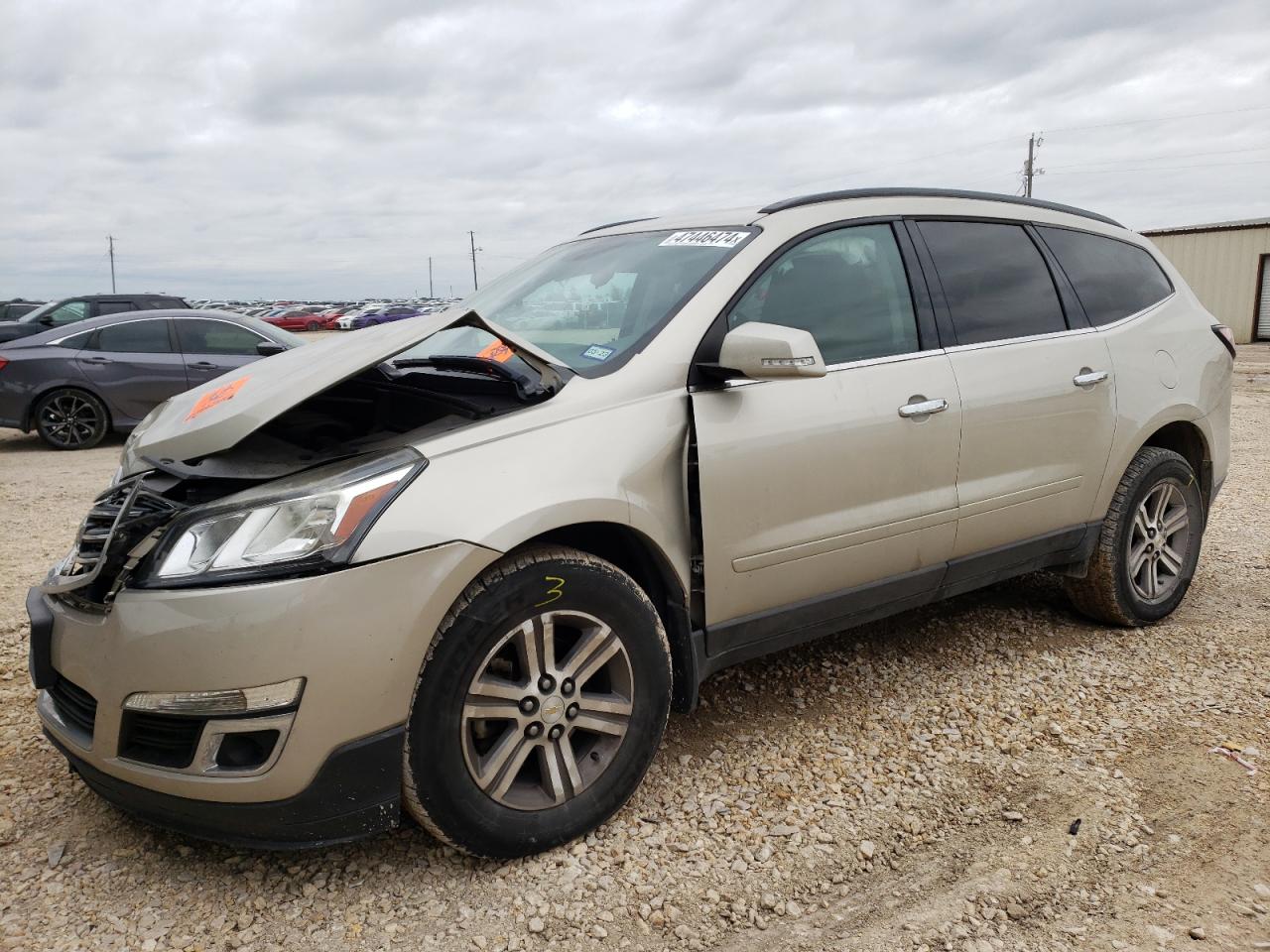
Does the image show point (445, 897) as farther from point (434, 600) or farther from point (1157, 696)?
point (1157, 696)

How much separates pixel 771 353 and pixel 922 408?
0.81 m

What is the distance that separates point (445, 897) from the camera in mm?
2441

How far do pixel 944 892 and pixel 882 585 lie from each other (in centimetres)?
107

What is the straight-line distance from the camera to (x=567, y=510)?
2473 mm

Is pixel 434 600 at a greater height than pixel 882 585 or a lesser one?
greater

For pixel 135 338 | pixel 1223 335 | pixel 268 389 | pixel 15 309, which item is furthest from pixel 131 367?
pixel 15 309

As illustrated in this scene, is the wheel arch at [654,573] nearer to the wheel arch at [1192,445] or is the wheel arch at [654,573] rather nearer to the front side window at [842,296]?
the front side window at [842,296]

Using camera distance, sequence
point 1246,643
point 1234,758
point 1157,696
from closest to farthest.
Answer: point 1234,758 < point 1157,696 < point 1246,643

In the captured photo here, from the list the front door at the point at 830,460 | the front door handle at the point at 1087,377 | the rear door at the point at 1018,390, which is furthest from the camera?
the front door handle at the point at 1087,377

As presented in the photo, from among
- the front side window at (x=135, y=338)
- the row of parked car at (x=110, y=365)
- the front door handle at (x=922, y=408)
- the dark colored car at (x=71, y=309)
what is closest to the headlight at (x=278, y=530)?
the front door handle at (x=922, y=408)

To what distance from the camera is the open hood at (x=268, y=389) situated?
7.95ft

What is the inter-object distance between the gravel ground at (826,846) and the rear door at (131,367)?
23.4 ft

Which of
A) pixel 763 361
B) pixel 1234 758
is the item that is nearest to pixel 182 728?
pixel 763 361

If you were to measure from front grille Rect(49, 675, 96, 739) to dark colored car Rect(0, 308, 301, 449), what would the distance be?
7.95m
